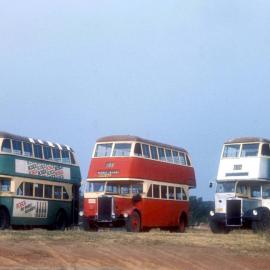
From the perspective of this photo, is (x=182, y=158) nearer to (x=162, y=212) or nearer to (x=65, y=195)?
(x=162, y=212)

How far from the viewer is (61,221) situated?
122 ft

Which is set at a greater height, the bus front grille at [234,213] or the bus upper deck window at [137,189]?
the bus upper deck window at [137,189]

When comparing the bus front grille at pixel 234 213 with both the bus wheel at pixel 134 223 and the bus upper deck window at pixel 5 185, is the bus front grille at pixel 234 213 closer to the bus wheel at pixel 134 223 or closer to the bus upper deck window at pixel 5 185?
the bus wheel at pixel 134 223

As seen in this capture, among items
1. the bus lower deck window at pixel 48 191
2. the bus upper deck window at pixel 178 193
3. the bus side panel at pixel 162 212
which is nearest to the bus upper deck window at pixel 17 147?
the bus lower deck window at pixel 48 191

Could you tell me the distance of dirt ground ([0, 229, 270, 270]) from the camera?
1853 centimetres

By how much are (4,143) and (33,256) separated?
13.6m

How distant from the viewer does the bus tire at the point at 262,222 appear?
104 ft

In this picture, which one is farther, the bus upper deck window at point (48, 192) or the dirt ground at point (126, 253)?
the bus upper deck window at point (48, 192)

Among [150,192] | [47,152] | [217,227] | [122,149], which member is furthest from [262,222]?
[47,152]

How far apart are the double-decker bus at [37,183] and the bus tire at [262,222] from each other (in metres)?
9.94

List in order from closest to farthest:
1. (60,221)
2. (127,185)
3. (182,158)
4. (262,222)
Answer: (262,222)
(127,185)
(60,221)
(182,158)

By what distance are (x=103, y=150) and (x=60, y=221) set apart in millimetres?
5125

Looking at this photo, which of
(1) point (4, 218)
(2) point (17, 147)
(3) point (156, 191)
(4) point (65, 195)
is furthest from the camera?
(4) point (65, 195)

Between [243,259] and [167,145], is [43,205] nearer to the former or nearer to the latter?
[167,145]
